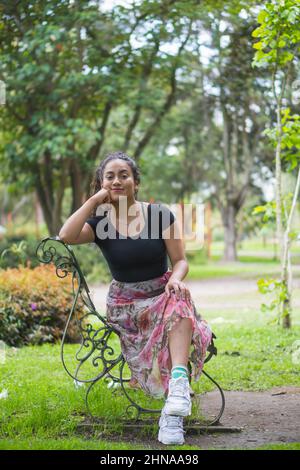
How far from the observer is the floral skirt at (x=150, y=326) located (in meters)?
3.25

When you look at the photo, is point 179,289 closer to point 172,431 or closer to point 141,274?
point 141,274

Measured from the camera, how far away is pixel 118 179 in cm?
352

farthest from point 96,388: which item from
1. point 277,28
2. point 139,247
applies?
point 277,28

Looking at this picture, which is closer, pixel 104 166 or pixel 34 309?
pixel 104 166

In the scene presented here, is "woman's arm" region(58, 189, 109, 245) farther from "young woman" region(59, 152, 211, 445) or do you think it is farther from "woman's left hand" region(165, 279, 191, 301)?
"woman's left hand" region(165, 279, 191, 301)

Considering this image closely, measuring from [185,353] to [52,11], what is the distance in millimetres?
7884

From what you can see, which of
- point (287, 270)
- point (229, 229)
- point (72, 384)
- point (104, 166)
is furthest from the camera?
point (229, 229)

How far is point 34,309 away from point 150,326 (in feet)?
10.2

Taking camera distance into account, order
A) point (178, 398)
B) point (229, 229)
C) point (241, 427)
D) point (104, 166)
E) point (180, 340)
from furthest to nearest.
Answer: point (229, 229) → point (104, 166) → point (241, 427) → point (180, 340) → point (178, 398)

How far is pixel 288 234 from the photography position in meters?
6.65

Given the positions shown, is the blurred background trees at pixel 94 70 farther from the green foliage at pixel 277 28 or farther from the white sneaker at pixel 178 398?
the white sneaker at pixel 178 398

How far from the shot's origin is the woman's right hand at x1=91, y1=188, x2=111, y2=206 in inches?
136

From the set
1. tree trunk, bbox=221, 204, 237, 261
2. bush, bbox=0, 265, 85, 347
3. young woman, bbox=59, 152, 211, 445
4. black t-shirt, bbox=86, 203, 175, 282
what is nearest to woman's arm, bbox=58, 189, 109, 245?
young woman, bbox=59, 152, 211, 445

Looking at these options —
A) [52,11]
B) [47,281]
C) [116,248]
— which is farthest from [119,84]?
[116,248]
